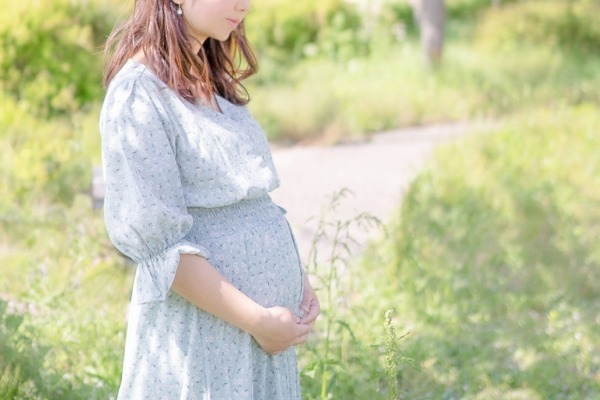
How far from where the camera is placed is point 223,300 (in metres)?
2.17

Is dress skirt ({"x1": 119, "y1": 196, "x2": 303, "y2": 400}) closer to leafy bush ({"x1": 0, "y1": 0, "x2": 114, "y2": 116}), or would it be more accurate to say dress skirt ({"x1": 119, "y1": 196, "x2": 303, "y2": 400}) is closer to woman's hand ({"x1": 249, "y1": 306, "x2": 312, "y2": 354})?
woman's hand ({"x1": 249, "y1": 306, "x2": 312, "y2": 354})

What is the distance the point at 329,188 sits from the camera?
7.89 metres

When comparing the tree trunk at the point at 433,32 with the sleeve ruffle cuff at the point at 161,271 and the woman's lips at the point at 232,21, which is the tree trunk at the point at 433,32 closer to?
the woman's lips at the point at 232,21

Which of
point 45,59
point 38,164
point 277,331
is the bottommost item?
point 277,331

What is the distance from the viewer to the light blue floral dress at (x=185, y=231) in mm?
2137

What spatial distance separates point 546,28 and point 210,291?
13400 mm

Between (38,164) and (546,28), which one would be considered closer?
(38,164)

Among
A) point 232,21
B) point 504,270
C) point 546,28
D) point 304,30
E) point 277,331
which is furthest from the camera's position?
point 546,28

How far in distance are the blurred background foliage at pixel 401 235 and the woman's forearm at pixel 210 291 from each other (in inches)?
39.6

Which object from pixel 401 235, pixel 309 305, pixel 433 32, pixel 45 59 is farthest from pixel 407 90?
pixel 309 305

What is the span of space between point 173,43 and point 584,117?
7075 mm

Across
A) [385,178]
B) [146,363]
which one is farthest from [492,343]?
[385,178]

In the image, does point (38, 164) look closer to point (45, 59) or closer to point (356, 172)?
point (45, 59)

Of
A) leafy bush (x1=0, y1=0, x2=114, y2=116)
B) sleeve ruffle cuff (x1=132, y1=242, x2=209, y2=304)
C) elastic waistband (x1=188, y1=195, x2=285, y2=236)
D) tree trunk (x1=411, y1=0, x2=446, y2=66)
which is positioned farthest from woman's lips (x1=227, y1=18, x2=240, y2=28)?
tree trunk (x1=411, y1=0, x2=446, y2=66)
